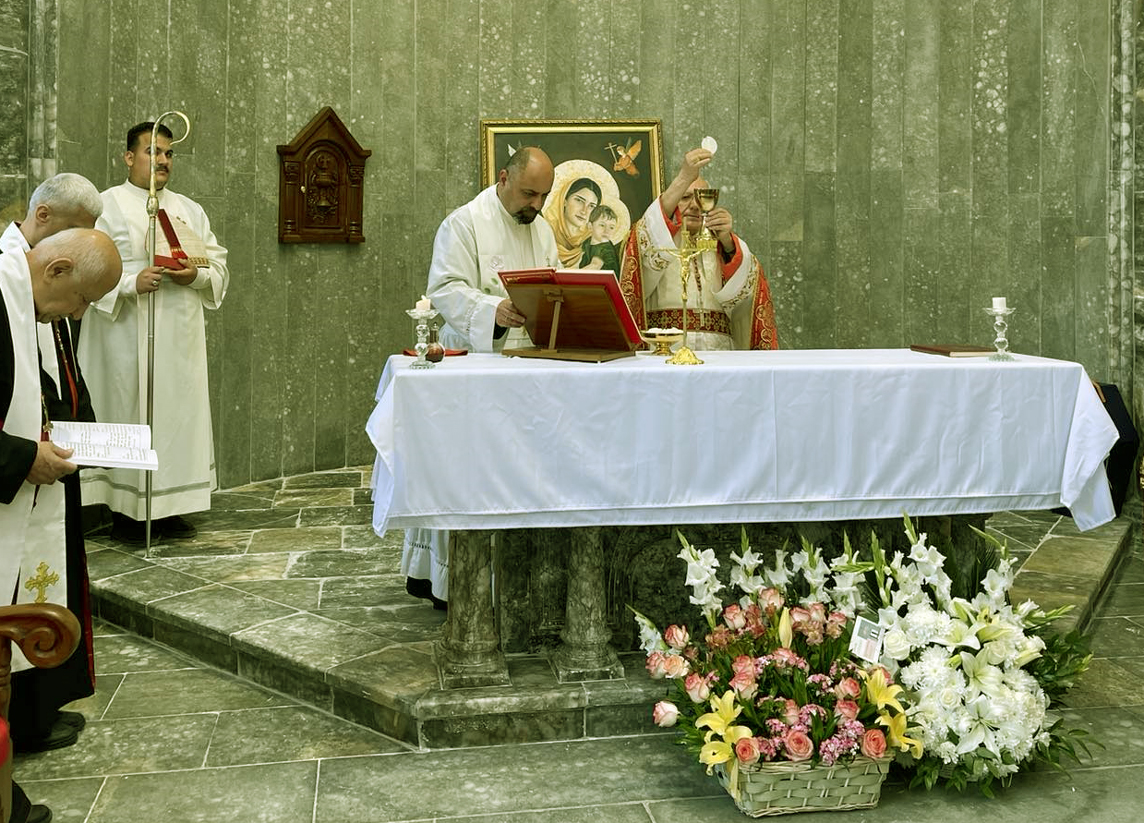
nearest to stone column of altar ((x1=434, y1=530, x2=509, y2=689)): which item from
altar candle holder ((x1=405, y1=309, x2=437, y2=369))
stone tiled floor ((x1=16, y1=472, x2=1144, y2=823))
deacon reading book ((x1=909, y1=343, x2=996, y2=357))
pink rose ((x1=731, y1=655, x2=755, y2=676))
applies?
stone tiled floor ((x1=16, y1=472, x2=1144, y2=823))

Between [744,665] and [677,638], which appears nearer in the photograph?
[744,665]

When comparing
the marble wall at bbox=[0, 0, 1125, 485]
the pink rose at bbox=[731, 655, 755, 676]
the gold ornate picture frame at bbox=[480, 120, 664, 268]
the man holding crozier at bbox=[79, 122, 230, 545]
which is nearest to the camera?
the pink rose at bbox=[731, 655, 755, 676]

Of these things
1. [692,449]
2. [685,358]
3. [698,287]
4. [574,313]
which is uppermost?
[698,287]

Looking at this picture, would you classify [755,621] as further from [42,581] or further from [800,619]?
[42,581]

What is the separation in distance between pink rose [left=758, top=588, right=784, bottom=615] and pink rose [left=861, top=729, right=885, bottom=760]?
50cm

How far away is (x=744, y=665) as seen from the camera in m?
3.54

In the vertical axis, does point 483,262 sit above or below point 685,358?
above

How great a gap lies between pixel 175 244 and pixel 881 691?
14.6 feet

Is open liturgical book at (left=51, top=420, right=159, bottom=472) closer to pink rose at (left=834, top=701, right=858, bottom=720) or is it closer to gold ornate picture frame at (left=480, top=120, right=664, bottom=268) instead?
pink rose at (left=834, top=701, right=858, bottom=720)

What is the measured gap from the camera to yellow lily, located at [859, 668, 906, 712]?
137 inches

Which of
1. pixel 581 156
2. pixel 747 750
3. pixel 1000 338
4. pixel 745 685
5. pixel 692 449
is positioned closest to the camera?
pixel 747 750

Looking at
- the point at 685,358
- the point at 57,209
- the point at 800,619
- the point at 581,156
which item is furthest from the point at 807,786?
the point at 581,156

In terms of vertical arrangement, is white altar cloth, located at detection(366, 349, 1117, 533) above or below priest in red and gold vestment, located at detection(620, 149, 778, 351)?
below

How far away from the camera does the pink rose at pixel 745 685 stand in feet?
11.5
